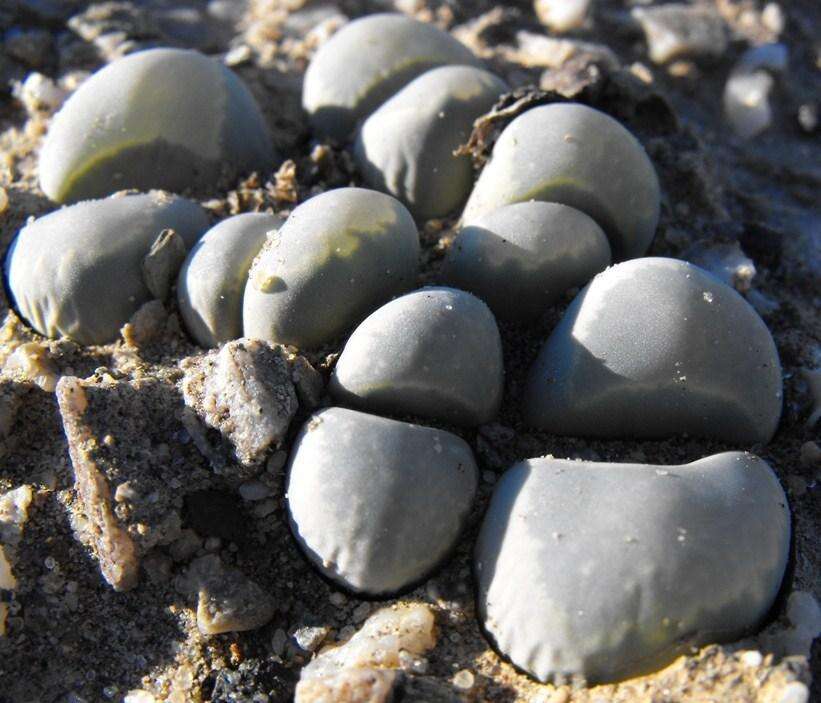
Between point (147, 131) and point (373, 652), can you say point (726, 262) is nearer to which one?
point (373, 652)

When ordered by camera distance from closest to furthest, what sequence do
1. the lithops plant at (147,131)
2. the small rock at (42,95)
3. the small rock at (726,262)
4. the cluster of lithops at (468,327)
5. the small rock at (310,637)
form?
1. the cluster of lithops at (468,327)
2. the small rock at (310,637)
3. the small rock at (726,262)
4. the lithops plant at (147,131)
5. the small rock at (42,95)

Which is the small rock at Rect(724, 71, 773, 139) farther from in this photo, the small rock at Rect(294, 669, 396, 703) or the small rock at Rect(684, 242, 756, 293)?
the small rock at Rect(294, 669, 396, 703)

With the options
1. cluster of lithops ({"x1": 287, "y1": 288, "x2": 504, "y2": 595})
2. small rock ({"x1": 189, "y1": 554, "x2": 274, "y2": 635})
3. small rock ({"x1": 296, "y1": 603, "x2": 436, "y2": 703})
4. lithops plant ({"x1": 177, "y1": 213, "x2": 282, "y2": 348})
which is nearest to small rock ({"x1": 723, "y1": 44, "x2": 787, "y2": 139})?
cluster of lithops ({"x1": 287, "y1": 288, "x2": 504, "y2": 595})

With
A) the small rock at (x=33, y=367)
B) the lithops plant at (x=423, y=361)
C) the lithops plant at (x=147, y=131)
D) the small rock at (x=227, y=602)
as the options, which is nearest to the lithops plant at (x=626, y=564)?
the lithops plant at (x=423, y=361)

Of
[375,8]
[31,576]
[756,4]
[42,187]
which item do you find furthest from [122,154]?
[756,4]

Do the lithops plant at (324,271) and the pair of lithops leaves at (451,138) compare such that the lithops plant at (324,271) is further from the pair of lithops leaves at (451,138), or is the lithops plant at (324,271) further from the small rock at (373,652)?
the small rock at (373,652)

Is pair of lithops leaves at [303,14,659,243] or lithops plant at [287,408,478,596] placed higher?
pair of lithops leaves at [303,14,659,243]
